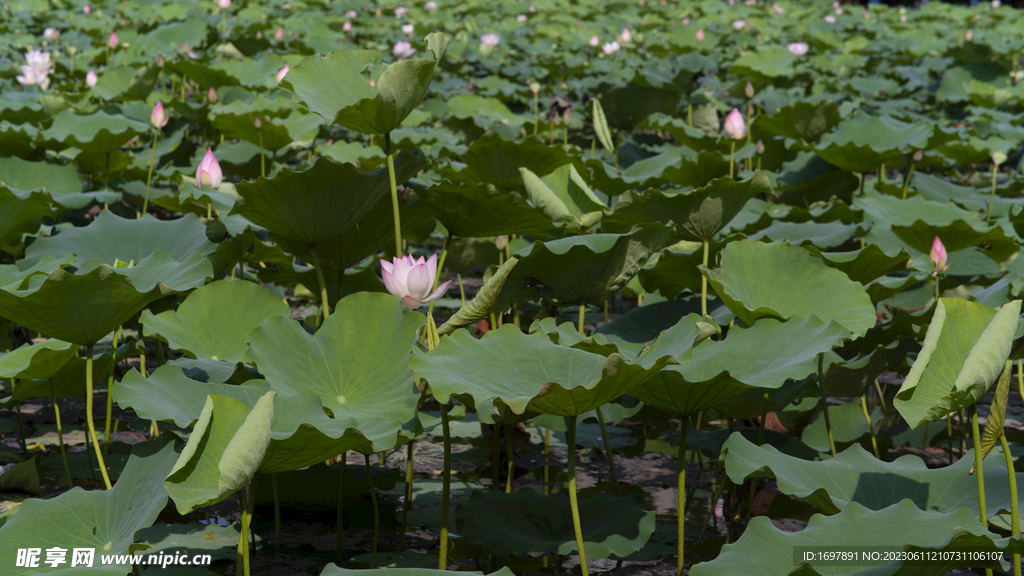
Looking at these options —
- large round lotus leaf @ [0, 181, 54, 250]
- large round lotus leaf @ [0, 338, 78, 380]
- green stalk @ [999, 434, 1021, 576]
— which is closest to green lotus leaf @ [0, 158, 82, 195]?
large round lotus leaf @ [0, 181, 54, 250]

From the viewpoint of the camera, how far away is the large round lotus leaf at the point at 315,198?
6.40 feet

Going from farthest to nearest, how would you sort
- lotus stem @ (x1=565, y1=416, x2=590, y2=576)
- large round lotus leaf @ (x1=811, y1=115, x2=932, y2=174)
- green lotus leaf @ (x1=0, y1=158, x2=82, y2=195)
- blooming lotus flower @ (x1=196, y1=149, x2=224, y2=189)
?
large round lotus leaf @ (x1=811, y1=115, x2=932, y2=174), green lotus leaf @ (x1=0, y1=158, x2=82, y2=195), blooming lotus flower @ (x1=196, y1=149, x2=224, y2=189), lotus stem @ (x1=565, y1=416, x2=590, y2=576)

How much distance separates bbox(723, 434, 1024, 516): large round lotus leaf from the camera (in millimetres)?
1499

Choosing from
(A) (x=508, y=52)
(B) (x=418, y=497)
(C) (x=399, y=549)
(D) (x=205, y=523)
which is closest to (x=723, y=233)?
(B) (x=418, y=497)

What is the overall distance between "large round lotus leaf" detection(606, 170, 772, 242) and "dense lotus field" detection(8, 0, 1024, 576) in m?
0.01

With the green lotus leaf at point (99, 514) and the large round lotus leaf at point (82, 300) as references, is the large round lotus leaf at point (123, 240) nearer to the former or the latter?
the large round lotus leaf at point (82, 300)

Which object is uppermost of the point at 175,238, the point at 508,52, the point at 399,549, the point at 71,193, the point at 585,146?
the point at 508,52

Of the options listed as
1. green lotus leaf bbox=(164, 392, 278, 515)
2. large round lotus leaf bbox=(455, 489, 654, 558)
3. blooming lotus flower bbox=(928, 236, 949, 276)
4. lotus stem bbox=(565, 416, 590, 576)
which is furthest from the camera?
blooming lotus flower bbox=(928, 236, 949, 276)

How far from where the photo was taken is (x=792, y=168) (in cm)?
380

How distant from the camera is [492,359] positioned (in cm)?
155

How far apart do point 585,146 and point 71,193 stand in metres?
2.96

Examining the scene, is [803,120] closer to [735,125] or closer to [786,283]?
[735,125]

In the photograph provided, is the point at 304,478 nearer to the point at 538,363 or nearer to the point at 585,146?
the point at 538,363

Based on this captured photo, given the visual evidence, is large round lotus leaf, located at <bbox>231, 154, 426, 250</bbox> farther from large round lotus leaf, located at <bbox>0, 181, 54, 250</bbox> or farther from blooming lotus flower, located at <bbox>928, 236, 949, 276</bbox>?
blooming lotus flower, located at <bbox>928, 236, 949, 276</bbox>
